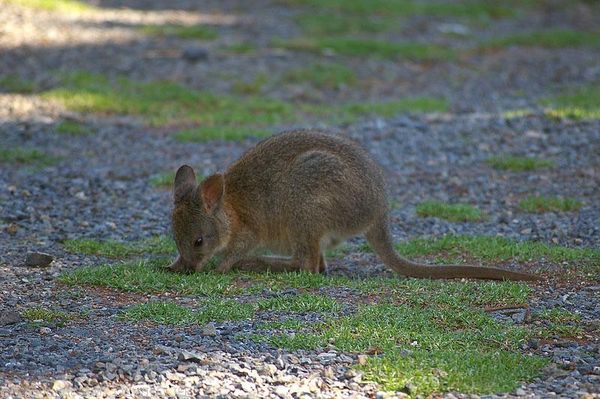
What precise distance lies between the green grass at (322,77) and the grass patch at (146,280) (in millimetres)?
8839

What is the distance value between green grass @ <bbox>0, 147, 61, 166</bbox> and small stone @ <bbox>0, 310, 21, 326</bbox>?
534 cm

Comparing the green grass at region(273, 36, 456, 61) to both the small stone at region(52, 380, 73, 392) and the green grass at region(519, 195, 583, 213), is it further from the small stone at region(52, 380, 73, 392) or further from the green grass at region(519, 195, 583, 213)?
the small stone at region(52, 380, 73, 392)

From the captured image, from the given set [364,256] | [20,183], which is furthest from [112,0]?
[364,256]

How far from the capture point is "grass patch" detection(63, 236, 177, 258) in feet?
28.6

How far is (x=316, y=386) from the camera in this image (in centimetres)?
564

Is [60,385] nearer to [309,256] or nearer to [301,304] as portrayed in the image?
[301,304]

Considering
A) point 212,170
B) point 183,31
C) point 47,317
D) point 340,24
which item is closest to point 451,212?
point 212,170

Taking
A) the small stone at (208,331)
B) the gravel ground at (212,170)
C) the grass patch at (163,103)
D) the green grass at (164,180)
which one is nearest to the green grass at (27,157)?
the gravel ground at (212,170)

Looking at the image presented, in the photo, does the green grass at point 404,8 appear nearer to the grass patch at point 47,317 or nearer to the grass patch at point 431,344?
the grass patch at point 431,344

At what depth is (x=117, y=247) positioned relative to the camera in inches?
348

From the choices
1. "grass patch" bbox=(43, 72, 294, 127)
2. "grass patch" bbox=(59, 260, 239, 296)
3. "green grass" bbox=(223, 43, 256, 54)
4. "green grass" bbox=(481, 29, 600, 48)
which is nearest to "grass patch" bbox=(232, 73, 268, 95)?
"grass patch" bbox=(43, 72, 294, 127)

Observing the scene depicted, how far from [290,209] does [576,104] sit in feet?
25.9

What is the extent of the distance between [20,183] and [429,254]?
4.65 meters

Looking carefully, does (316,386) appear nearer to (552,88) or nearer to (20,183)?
(20,183)
